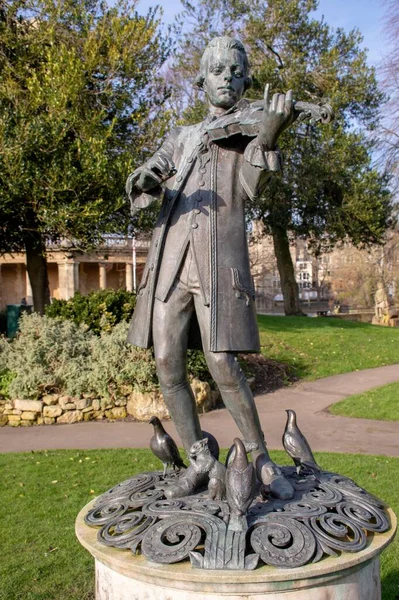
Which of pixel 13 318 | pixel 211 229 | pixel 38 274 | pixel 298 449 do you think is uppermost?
pixel 38 274

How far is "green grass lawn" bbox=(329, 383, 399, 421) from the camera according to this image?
31.0ft

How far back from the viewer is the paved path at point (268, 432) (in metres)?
7.91

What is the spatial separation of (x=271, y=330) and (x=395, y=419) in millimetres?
7769

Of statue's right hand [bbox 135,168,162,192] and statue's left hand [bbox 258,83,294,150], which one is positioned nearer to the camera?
statue's left hand [bbox 258,83,294,150]

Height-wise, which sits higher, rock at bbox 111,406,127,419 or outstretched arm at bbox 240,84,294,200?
outstretched arm at bbox 240,84,294,200

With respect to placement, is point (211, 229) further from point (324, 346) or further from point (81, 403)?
point (324, 346)

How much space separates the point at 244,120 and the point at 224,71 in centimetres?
42

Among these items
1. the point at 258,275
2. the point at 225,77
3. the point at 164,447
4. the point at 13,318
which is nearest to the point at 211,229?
the point at 225,77

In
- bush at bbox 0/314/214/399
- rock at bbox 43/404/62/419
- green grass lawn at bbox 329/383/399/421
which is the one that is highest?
bush at bbox 0/314/214/399

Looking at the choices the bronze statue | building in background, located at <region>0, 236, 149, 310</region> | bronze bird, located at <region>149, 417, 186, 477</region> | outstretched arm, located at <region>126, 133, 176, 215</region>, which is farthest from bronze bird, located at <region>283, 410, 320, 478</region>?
building in background, located at <region>0, 236, 149, 310</region>

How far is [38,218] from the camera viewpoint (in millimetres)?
12594

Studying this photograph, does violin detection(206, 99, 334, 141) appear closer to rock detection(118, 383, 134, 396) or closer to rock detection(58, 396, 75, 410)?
rock detection(118, 383, 134, 396)

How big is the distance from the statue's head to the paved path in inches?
217

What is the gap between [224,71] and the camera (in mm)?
3125
